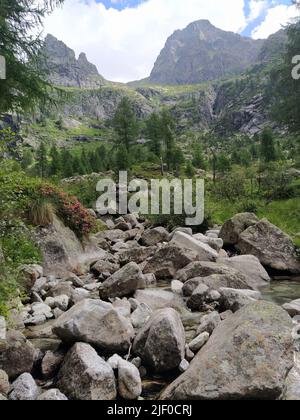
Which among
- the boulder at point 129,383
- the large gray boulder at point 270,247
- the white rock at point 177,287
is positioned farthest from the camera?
the large gray boulder at point 270,247

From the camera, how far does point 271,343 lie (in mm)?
4645

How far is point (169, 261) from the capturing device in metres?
11.5

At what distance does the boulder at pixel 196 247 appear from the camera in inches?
480

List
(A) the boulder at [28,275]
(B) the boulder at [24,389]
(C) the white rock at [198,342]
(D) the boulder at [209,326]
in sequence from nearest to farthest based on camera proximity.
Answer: (B) the boulder at [24,389] < (C) the white rock at [198,342] < (D) the boulder at [209,326] < (A) the boulder at [28,275]

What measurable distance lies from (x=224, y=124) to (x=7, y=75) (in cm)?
19436

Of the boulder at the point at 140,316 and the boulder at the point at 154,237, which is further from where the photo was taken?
the boulder at the point at 154,237

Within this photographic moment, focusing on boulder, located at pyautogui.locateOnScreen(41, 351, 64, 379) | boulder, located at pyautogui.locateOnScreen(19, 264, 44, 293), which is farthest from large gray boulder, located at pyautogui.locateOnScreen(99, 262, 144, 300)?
boulder, located at pyautogui.locateOnScreen(41, 351, 64, 379)

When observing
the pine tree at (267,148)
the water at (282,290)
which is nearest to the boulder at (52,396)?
the water at (282,290)

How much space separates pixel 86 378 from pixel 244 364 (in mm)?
1998

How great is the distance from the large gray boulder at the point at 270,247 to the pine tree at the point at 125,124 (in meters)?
46.4

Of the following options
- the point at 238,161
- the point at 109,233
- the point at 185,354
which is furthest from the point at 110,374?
the point at 238,161

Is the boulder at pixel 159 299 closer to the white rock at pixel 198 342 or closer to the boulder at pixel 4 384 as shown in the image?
the white rock at pixel 198 342

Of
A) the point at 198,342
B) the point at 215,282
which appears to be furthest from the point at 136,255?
the point at 198,342
